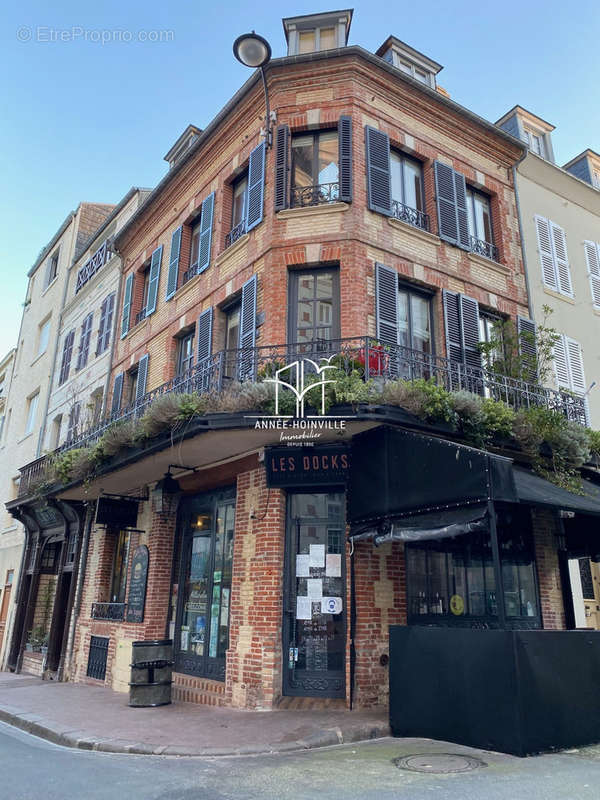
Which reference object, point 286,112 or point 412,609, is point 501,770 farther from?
point 286,112

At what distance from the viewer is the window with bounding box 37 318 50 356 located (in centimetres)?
2178

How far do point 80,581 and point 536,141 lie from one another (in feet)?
50.6

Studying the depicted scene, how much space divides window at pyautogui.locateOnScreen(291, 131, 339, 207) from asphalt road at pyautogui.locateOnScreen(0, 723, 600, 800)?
330 inches

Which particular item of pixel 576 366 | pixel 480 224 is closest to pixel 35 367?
pixel 480 224

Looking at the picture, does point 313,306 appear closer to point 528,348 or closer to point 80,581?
point 528,348

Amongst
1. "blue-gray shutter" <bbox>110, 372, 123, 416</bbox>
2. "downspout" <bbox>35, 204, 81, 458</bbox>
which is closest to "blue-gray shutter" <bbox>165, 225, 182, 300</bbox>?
"blue-gray shutter" <bbox>110, 372, 123, 416</bbox>

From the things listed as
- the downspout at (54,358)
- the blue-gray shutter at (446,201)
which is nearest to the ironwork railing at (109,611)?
the downspout at (54,358)

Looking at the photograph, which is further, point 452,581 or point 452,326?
point 452,326

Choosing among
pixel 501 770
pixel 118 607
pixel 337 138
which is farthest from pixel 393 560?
pixel 337 138

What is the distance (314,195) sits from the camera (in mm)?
10734

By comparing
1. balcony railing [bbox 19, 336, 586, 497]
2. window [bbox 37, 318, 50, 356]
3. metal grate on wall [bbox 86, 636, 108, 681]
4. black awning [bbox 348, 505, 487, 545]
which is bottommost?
metal grate on wall [bbox 86, 636, 108, 681]

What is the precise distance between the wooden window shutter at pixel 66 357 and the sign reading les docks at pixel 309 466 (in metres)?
12.3

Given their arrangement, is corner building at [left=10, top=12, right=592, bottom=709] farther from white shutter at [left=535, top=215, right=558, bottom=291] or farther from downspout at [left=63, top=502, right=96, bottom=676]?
white shutter at [left=535, top=215, right=558, bottom=291]

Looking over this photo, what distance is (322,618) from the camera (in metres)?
8.66
